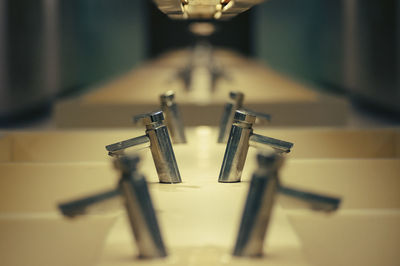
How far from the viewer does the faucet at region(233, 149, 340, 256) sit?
0.54 metres

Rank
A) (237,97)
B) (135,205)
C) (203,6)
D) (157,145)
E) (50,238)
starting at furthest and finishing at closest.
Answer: (237,97) < (203,6) < (157,145) < (50,238) < (135,205)

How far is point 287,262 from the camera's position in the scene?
1.92 feet

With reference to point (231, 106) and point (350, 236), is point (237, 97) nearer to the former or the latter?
point (231, 106)

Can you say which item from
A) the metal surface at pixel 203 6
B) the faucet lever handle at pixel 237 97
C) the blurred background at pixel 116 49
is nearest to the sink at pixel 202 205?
the faucet lever handle at pixel 237 97

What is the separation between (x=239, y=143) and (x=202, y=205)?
0.14 m

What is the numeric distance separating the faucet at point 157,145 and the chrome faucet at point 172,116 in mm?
241

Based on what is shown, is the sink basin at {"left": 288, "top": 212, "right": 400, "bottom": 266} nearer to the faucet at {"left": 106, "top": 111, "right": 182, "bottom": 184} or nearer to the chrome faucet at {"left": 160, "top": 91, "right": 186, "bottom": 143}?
the faucet at {"left": 106, "top": 111, "right": 182, "bottom": 184}

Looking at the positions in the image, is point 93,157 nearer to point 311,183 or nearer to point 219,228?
point 311,183

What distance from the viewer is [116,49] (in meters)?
7.71

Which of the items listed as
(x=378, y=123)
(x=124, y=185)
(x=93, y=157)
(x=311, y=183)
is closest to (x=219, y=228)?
(x=124, y=185)

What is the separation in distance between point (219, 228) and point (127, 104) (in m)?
1.45

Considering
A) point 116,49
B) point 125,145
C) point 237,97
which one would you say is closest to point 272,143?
point 125,145

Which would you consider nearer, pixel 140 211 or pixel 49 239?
pixel 140 211

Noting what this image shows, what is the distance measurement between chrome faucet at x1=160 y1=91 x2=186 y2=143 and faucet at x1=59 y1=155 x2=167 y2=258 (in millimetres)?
647
